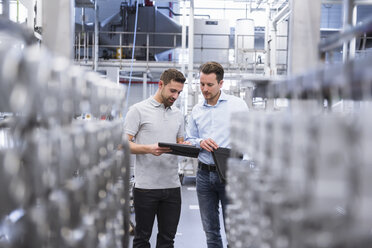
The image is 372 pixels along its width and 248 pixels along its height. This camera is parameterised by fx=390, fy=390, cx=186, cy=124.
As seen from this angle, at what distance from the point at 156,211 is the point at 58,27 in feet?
4.41

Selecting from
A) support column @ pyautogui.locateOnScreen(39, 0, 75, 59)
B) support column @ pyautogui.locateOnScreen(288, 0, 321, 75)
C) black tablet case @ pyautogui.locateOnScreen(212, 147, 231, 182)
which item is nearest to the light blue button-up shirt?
black tablet case @ pyautogui.locateOnScreen(212, 147, 231, 182)

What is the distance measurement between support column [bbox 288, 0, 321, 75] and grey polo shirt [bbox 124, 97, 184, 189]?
929 mm

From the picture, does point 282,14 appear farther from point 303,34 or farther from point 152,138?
point 303,34

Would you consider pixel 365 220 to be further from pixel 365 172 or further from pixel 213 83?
pixel 213 83

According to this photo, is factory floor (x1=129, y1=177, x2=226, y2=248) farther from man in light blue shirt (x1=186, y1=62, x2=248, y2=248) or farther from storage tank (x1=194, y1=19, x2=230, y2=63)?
storage tank (x1=194, y1=19, x2=230, y2=63)

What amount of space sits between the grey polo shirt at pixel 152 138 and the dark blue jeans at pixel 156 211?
0.04 m

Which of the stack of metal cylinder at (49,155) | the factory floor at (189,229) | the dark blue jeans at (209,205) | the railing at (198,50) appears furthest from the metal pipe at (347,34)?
the railing at (198,50)

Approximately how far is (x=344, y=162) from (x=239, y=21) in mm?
6522

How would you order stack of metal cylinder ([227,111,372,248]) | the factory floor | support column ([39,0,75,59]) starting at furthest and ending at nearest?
the factory floor
support column ([39,0,75,59])
stack of metal cylinder ([227,111,372,248])

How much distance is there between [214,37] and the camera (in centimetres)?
765

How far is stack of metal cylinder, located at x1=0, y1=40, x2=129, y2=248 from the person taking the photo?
58 cm

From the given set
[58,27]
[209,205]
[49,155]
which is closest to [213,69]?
[209,205]

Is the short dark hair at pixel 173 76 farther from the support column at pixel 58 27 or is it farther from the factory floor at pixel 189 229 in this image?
the factory floor at pixel 189 229

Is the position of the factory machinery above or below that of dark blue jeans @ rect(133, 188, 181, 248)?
above
